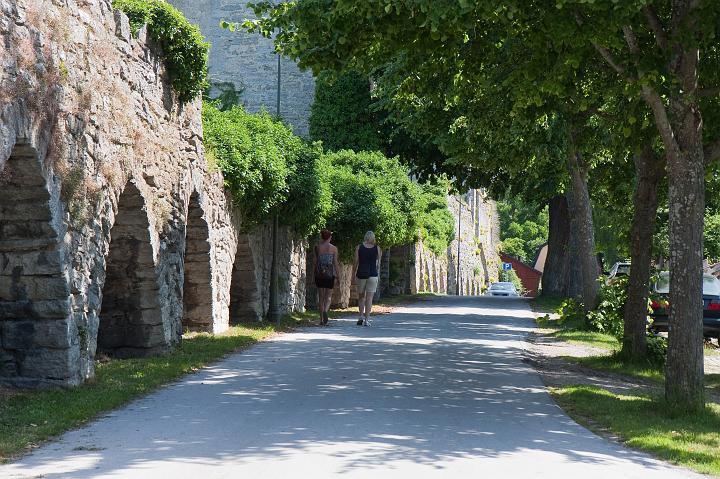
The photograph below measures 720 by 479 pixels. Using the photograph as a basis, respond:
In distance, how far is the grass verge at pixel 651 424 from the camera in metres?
7.29

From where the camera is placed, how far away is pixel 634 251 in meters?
13.6

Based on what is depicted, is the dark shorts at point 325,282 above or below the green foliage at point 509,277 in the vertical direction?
below

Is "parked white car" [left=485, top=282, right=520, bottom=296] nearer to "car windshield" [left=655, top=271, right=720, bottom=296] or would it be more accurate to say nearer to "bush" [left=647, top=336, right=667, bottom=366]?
"car windshield" [left=655, top=271, right=720, bottom=296]

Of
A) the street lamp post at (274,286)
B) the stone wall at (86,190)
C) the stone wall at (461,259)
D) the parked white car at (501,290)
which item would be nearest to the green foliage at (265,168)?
the street lamp post at (274,286)

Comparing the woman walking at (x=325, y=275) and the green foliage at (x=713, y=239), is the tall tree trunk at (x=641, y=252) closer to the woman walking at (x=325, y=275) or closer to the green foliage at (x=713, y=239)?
the woman walking at (x=325, y=275)

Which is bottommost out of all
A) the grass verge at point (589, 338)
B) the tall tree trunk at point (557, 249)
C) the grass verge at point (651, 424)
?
the grass verge at point (651, 424)

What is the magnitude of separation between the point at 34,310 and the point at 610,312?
40.9 ft

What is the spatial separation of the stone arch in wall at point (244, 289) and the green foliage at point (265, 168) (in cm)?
70

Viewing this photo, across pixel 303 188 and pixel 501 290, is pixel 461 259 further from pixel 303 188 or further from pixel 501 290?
pixel 303 188

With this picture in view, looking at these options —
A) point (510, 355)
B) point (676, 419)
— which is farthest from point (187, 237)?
point (676, 419)

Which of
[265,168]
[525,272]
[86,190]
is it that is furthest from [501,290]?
[86,190]

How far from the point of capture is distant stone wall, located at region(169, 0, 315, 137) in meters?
38.4

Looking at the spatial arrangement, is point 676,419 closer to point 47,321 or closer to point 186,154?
point 47,321

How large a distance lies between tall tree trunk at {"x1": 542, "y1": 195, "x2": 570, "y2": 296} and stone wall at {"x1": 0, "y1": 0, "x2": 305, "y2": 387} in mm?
21298
